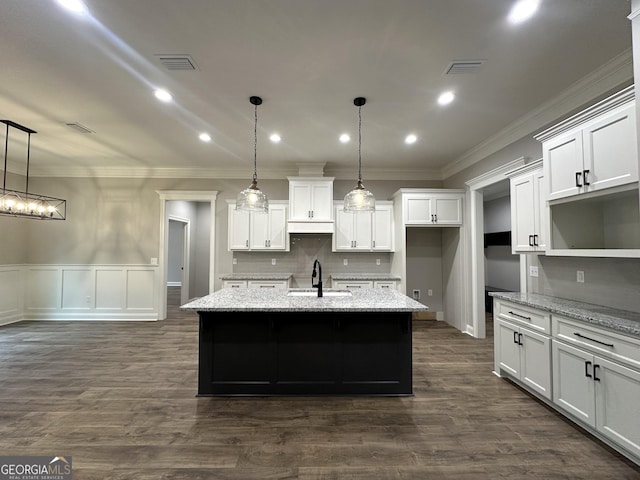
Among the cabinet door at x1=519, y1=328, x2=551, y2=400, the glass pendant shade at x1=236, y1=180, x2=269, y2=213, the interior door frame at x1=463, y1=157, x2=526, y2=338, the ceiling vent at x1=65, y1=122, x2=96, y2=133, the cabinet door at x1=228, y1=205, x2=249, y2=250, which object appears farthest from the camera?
the cabinet door at x1=228, y1=205, x2=249, y2=250

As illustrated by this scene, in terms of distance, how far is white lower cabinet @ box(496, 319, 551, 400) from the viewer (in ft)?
8.05

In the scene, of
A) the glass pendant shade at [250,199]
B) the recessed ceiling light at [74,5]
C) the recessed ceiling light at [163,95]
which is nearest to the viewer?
the recessed ceiling light at [74,5]

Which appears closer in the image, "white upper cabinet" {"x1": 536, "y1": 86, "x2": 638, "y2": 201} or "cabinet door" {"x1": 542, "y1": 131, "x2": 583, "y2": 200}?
"white upper cabinet" {"x1": 536, "y1": 86, "x2": 638, "y2": 201}

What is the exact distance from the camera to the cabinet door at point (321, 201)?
5.19 metres

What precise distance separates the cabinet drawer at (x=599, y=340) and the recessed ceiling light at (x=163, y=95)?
4.14m

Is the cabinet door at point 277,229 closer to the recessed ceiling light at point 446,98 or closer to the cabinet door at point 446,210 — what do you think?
the cabinet door at point 446,210

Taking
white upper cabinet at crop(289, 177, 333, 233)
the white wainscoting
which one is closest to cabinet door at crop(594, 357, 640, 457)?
white upper cabinet at crop(289, 177, 333, 233)

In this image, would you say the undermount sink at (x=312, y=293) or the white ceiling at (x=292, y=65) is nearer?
the white ceiling at (x=292, y=65)

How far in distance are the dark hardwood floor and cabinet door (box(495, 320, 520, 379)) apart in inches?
7.4

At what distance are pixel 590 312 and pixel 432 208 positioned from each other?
2906 millimetres

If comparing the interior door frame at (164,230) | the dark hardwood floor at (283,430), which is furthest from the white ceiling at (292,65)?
the dark hardwood floor at (283,430)

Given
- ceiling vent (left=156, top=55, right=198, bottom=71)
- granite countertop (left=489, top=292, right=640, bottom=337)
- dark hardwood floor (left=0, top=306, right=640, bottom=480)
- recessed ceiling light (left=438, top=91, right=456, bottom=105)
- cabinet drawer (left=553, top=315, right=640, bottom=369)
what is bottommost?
dark hardwood floor (left=0, top=306, right=640, bottom=480)

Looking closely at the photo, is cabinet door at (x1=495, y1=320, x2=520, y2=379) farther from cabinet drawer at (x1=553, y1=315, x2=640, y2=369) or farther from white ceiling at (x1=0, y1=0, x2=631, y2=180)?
white ceiling at (x1=0, y1=0, x2=631, y2=180)

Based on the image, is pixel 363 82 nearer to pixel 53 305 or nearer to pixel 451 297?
pixel 451 297
